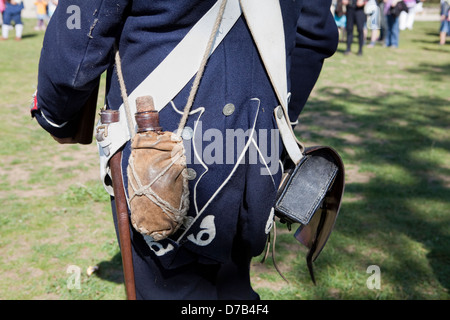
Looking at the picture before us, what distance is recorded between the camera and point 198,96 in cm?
157

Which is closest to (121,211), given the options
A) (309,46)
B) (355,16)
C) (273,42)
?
(273,42)

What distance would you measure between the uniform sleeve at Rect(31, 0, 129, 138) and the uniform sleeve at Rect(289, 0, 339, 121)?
70 centimetres

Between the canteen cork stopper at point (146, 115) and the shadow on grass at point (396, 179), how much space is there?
2.31 metres

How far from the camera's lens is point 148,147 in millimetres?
1497

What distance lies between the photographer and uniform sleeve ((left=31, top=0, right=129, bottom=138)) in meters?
1.46

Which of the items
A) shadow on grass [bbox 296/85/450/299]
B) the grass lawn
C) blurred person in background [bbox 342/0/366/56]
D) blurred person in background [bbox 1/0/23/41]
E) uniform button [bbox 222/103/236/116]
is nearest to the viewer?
uniform button [bbox 222/103/236/116]

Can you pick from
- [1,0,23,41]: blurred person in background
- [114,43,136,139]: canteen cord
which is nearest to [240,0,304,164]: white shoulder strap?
[114,43,136,139]: canteen cord

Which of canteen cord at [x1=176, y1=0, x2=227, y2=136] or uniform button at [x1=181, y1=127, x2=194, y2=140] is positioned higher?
canteen cord at [x1=176, y1=0, x2=227, y2=136]

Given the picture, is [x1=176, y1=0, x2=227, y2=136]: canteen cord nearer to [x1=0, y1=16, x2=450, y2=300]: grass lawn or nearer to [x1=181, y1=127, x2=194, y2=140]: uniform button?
[x1=181, y1=127, x2=194, y2=140]: uniform button

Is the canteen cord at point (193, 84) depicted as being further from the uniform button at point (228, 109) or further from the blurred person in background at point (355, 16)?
the blurred person in background at point (355, 16)

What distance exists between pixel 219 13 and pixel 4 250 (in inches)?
115

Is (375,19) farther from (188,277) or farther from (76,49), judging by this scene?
(76,49)

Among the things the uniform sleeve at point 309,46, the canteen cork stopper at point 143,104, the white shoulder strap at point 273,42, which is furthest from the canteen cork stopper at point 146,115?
the uniform sleeve at point 309,46

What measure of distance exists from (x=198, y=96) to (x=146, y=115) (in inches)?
6.9
